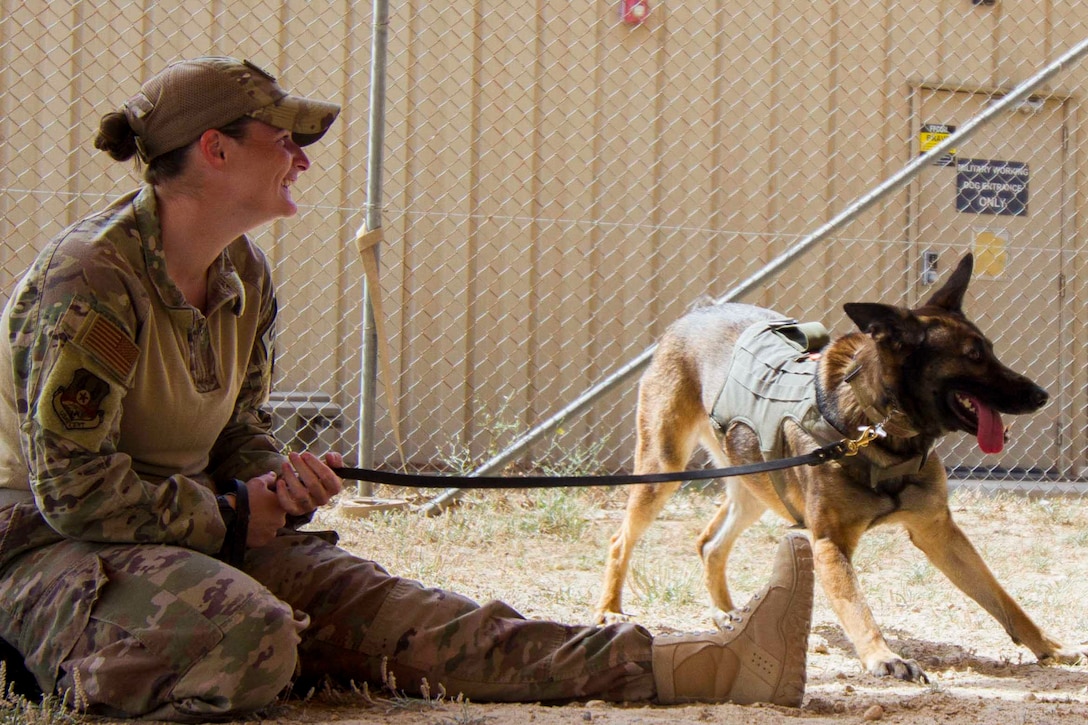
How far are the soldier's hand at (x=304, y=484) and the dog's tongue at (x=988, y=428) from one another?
2.27 meters

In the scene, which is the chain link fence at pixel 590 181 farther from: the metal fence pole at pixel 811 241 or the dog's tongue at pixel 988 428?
the dog's tongue at pixel 988 428

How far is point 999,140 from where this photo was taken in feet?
25.8

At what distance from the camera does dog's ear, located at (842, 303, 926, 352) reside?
375 centimetres

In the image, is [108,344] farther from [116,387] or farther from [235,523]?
[235,523]

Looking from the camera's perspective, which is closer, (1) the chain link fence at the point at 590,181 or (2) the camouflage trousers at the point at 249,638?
(2) the camouflage trousers at the point at 249,638

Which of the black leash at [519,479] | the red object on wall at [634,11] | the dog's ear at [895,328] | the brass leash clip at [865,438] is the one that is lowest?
the brass leash clip at [865,438]

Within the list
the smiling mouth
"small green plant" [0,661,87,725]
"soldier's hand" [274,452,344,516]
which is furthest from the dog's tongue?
"small green plant" [0,661,87,725]

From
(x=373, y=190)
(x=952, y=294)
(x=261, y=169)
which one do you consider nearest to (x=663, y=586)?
(x=952, y=294)

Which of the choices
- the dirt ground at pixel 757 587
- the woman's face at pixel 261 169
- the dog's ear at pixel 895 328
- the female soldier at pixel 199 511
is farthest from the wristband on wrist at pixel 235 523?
the dog's ear at pixel 895 328

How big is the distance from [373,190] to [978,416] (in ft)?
10.5

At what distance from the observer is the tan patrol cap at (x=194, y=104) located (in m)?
2.51

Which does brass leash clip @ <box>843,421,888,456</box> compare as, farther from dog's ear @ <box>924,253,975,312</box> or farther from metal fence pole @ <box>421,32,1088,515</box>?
metal fence pole @ <box>421,32,1088,515</box>

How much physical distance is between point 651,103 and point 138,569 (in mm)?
5695

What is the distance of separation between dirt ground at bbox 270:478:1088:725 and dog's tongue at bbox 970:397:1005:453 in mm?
741
